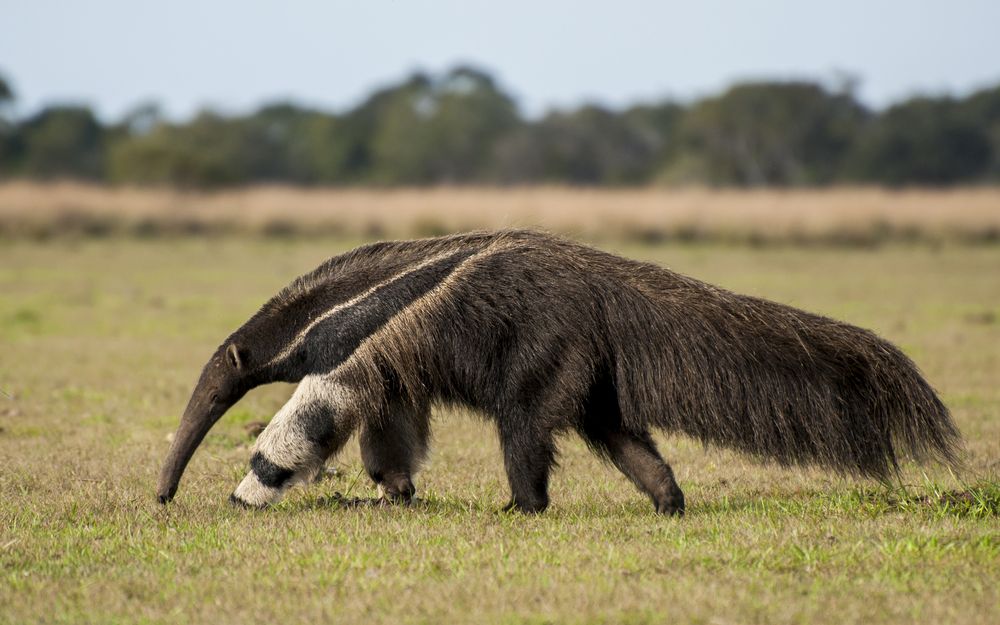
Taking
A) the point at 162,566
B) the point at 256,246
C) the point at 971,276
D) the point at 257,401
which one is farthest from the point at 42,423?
the point at 256,246

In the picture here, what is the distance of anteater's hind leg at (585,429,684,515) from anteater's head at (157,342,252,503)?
1698 millimetres

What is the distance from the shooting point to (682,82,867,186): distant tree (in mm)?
64125

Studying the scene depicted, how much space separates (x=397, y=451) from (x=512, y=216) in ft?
72.5

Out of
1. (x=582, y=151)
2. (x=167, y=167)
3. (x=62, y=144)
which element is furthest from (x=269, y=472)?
(x=582, y=151)

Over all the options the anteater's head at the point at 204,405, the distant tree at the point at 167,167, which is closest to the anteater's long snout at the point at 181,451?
the anteater's head at the point at 204,405

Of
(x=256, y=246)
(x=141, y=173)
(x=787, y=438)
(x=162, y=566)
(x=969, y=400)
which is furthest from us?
(x=141, y=173)

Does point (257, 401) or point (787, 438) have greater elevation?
point (787, 438)

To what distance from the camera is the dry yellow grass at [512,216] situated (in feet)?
90.7

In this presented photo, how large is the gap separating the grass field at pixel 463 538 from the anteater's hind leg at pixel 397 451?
0.64ft

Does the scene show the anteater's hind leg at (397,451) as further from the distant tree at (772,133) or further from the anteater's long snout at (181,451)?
the distant tree at (772,133)

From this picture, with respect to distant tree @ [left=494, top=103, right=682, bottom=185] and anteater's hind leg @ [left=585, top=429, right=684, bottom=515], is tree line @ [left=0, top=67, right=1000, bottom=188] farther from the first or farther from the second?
anteater's hind leg @ [left=585, top=429, right=684, bottom=515]

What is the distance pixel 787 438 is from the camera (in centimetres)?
546

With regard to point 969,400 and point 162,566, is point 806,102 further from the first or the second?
point 162,566

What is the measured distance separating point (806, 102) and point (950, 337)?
5439cm
